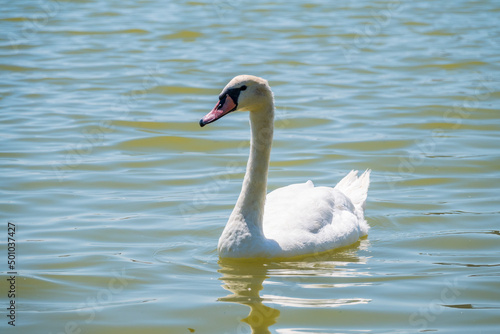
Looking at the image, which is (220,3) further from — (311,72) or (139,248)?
(139,248)

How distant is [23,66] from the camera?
16672 mm

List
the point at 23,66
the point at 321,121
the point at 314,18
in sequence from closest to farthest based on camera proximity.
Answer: the point at 321,121
the point at 23,66
the point at 314,18

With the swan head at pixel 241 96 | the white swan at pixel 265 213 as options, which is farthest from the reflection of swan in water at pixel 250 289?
the swan head at pixel 241 96

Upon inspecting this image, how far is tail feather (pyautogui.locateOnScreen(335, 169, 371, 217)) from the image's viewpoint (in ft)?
28.3

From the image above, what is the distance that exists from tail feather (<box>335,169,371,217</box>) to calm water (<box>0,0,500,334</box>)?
341 millimetres

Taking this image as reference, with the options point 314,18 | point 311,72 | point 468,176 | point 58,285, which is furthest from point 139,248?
point 314,18

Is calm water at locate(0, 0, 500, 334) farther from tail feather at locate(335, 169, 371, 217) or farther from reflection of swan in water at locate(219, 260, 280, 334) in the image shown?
tail feather at locate(335, 169, 371, 217)

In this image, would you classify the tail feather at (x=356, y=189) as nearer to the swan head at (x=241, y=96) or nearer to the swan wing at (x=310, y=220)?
the swan wing at (x=310, y=220)

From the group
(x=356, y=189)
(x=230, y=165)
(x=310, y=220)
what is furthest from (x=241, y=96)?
(x=230, y=165)

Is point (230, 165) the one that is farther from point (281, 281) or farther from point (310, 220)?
point (281, 281)

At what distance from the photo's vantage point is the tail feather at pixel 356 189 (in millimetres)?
8617

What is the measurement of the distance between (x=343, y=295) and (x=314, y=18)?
17337 millimetres

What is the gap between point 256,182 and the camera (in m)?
7.24

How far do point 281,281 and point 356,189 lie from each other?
8.10ft
